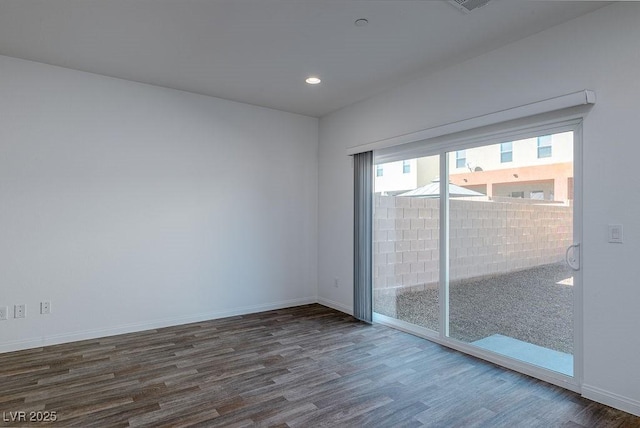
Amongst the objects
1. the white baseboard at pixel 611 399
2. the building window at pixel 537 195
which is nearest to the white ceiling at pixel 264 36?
the building window at pixel 537 195

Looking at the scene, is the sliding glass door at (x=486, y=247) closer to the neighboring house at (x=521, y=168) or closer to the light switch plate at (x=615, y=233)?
the neighboring house at (x=521, y=168)

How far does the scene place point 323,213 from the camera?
525cm

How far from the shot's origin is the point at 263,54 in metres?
3.30

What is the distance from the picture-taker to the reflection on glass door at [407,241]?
151 inches

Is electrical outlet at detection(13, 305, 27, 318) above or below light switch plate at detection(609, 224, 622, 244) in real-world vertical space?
below

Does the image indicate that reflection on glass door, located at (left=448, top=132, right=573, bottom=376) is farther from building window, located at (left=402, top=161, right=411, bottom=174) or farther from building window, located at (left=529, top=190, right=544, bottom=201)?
building window, located at (left=402, top=161, right=411, bottom=174)

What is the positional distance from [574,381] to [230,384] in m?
2.60

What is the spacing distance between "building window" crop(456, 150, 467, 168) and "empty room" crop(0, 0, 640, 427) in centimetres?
2

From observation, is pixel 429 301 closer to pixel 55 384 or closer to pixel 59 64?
pixel 55 384

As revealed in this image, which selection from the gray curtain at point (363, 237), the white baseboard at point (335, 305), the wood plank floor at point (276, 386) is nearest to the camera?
the wood plank floor at point (276, 386)

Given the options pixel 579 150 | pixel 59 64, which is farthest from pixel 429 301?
pixel 59 64

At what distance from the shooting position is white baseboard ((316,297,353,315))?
15.6 feet

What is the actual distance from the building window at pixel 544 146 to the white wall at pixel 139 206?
305 centimetres

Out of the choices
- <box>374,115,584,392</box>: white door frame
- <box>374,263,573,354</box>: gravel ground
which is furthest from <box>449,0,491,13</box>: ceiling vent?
<box>374,263,573,354</box>: gravel ground
